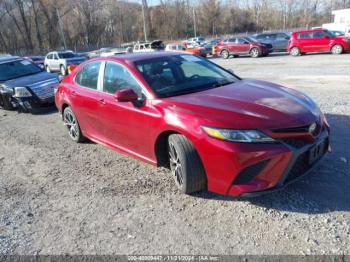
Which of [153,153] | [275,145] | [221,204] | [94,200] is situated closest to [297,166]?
[275,145]

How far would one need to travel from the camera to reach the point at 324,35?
20.7m

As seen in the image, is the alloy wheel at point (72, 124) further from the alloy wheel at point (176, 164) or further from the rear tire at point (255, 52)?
the rear tire at point (255, 52)

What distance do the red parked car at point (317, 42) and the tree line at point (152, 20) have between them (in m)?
60.1

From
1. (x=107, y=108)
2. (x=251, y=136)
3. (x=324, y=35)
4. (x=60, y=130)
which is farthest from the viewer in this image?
(x=324, y=35)

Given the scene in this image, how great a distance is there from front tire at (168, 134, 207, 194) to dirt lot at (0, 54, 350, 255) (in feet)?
0.75

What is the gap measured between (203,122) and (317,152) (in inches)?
49.6

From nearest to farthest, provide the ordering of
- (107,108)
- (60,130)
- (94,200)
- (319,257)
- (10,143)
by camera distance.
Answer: (319,257) → (94,200) → (107,108) → (10,143) → (60,130)

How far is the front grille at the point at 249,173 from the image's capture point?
10.1ft

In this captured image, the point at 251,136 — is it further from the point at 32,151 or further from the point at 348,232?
the point at 32,151

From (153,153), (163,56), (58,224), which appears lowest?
(58,224)

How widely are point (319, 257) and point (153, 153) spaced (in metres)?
2.09

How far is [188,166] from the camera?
11.2 ft

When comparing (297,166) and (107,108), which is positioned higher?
(107,108)

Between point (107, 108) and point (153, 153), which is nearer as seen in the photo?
point (153, 153)
